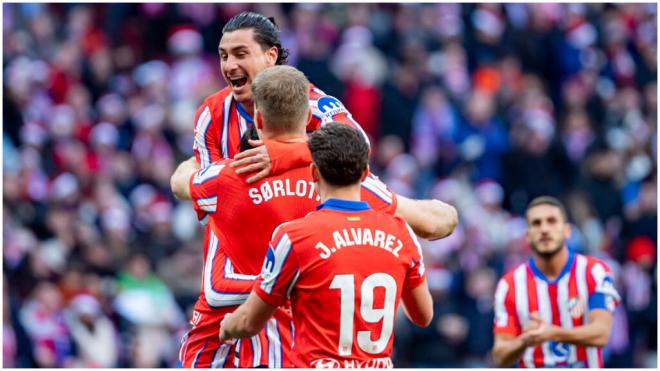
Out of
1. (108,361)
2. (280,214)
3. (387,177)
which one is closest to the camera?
(280,214)

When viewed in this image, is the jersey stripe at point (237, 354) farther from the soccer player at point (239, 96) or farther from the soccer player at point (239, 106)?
the soccer player at point (239, 96)

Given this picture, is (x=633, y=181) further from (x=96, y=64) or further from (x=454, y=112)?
(x=96, y=64)

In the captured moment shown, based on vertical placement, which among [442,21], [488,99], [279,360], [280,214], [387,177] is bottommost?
[279,360]

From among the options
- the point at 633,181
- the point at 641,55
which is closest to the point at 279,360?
the point at 633,181

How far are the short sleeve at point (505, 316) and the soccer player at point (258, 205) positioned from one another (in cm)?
359

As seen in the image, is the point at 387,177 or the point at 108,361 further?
the point at 387,177

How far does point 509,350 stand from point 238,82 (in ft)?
12.0

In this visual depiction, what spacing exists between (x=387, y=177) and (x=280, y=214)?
33.8ft

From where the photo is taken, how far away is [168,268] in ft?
48.4

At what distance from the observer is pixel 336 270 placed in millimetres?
5609

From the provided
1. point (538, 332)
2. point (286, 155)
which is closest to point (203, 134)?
point (286, 155)

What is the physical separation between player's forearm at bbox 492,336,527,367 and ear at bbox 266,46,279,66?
11.0 feet

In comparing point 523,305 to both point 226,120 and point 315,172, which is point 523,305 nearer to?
point 226,120

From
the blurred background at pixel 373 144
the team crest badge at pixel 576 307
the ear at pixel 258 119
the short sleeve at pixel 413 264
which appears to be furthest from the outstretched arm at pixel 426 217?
the blurred background at pixel 373 144
